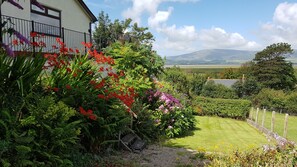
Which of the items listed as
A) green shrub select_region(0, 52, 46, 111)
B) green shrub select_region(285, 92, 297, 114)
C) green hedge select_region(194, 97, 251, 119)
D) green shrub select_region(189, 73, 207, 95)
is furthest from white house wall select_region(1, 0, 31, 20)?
green shrub select_region(285, 92, 297, 114)

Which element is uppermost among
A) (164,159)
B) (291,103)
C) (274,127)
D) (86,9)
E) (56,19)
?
(86,9)

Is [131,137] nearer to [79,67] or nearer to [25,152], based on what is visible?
[79,67]

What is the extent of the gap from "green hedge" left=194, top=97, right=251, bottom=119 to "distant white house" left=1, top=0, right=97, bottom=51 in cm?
1390

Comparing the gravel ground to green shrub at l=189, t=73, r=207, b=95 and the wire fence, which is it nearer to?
the wire fence

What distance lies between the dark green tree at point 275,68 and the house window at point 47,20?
146 ft

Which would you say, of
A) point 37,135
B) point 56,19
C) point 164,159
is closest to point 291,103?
point 56,19

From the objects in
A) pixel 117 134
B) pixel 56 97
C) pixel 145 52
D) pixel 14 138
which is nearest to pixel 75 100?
pixel 56 97

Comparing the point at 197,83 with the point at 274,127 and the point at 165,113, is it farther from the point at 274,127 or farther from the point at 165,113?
the point at 165,113

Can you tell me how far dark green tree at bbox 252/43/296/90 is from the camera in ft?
162

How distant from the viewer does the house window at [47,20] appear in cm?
1160

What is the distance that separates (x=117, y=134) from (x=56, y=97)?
2255 mm

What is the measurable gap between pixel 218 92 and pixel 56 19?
2551 cm

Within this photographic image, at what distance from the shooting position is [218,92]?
33.8 metres

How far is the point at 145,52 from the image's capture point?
9914mm
